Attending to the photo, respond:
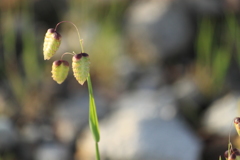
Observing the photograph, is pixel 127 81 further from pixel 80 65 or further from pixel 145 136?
pixel 80 65

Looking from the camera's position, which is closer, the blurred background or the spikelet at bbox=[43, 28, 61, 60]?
the spikelet at bbox=[43, 28, 61, 60]

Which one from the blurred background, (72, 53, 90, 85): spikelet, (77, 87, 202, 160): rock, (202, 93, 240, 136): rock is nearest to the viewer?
(72, 53, 90, 85): spikelet

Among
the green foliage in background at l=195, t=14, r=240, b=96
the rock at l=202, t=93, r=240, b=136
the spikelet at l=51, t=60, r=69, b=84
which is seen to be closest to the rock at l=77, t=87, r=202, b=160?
the rock at l=202, t=93, r=240, b=136

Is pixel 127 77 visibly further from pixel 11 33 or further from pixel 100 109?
pixel 11 33

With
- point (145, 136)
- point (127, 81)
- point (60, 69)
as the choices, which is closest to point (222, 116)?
point (145, 136)

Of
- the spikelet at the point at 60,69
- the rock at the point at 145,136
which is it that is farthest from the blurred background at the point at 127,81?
the spikelet at the point at 60,69

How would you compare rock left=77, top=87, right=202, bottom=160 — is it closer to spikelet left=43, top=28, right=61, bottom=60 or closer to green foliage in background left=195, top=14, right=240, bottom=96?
green foliage in background left=195, top=14, right=240, bottom=96

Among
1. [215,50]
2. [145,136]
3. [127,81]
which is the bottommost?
[145,136]
